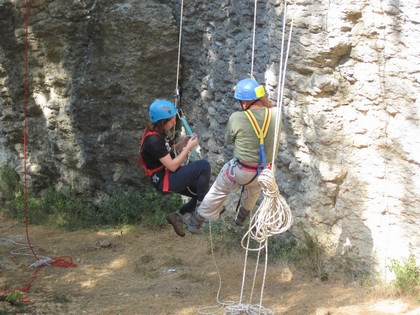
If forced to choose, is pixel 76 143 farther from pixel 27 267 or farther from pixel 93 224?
pixel 27 267

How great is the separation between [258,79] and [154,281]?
2.44 m

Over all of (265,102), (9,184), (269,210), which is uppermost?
(265,102)

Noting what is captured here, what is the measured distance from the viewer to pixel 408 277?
19.3ft

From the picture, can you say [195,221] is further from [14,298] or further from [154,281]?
[14,298]

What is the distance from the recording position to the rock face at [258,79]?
5.95 m

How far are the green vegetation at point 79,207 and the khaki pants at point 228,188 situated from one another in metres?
3.12

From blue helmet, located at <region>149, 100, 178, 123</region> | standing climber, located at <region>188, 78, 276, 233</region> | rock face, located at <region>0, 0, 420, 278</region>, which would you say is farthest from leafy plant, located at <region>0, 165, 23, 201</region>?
standing climber, located at <region>188, 78, 276, 233</region>

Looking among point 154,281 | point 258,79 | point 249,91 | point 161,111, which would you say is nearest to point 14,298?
point 154,281

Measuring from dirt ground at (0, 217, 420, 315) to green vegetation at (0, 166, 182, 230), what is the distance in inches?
8.2

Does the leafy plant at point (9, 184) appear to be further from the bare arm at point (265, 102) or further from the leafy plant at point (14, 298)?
the bare arm at point (265, 102)

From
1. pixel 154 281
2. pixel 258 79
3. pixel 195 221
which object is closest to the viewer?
pixel 195 221

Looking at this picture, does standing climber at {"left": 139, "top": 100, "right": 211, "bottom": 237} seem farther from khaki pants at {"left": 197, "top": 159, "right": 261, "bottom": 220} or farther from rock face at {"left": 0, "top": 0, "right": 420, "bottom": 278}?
rock face at {"left": 0, "top": 0, "right": 420, "bottom": 278}

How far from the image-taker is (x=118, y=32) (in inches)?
348

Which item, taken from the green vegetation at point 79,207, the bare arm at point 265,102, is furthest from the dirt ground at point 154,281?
the bare arm at point 265,102
